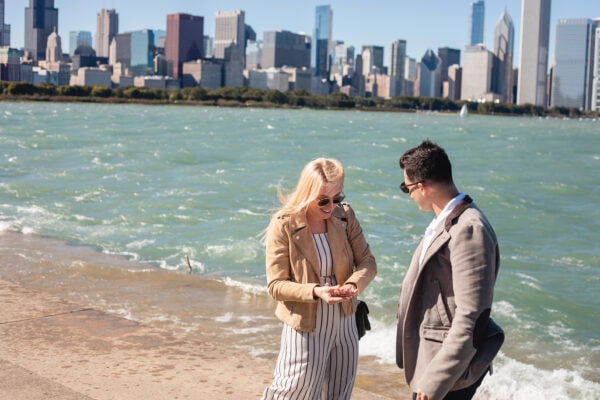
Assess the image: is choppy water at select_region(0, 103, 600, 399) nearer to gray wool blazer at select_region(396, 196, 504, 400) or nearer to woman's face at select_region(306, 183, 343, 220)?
woman's face at select_region(306, 183, 343, 220)

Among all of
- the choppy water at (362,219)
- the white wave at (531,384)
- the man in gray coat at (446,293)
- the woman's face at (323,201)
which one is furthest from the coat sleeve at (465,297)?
the choppy water at (362,219)

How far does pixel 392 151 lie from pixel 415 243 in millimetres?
39048

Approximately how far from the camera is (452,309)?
3.50m

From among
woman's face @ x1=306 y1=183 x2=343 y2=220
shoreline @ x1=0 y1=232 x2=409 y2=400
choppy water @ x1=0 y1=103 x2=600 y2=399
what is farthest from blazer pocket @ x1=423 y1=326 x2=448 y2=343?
choppy water @ x1=0 y1=103 x2=600 y2=399

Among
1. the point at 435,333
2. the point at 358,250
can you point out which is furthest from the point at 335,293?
the point at 435,333

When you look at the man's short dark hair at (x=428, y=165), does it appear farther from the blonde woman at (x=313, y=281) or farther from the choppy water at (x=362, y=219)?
the choppy water at (x=362, y=219)

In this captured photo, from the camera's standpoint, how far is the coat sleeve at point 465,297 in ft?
10.9

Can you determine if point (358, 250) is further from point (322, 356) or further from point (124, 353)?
point (124, 353)

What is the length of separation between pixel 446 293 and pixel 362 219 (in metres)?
19.8

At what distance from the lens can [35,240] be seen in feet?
52.0

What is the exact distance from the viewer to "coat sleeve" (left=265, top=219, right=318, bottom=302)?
163 inches

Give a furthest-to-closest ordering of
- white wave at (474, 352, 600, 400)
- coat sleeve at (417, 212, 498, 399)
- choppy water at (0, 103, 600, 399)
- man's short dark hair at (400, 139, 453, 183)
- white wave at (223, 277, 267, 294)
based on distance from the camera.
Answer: white wave at (223, 277, 267, 294), choppy water at (0, 103, 600, 399), white wave at (474, 352, 600, 400), man's short dark hair at (400, 139, 453, 183), coat sleeve at (417, 212, 498, 399)

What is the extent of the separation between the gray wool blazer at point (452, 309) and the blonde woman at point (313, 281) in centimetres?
54

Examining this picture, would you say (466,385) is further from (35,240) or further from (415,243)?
(415,243)
